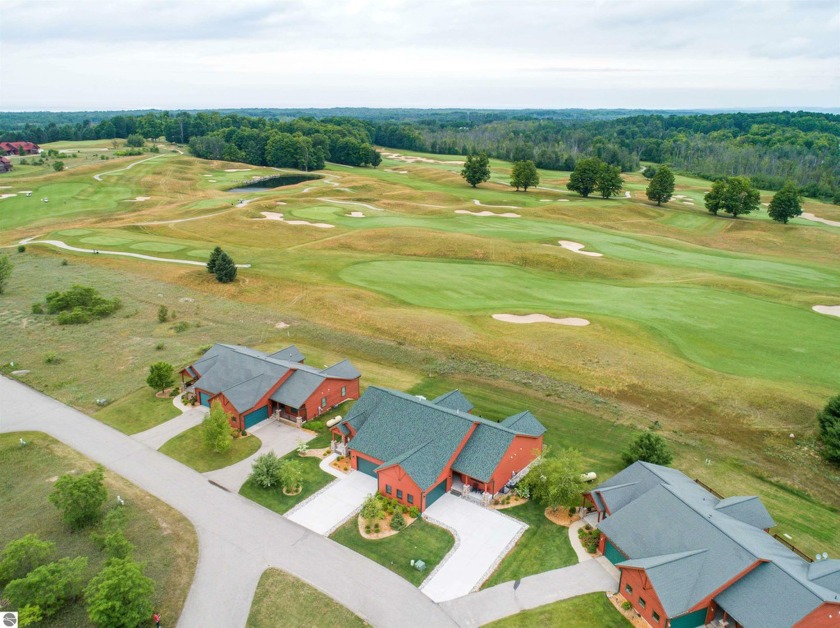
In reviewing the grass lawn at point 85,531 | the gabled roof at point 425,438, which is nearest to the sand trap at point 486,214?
the gabled roof at point 425,438

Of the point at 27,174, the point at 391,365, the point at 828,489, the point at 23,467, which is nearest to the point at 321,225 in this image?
the point at 391,365

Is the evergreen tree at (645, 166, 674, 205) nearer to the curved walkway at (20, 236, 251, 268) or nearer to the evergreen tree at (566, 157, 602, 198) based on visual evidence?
the evergreen tree at (566, 157, 602, 198)

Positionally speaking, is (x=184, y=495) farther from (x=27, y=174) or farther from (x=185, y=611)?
(x=27, y=174)

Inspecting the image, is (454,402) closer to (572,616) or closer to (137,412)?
(572,616)

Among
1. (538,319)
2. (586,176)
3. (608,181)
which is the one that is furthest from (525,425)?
(586,176)

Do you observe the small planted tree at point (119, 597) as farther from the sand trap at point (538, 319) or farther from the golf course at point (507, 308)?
the sand trap at point (538, 319)

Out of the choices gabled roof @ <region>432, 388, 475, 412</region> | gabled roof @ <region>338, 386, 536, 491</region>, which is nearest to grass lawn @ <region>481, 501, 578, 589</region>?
gabled roof @ <region>338, 386, 536, 491</region>
